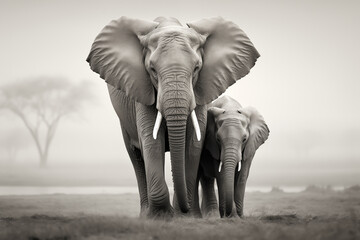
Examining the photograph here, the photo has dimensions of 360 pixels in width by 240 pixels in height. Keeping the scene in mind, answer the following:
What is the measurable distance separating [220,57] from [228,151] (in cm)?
186

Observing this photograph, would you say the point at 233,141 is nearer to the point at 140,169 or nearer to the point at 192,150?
the point at 192,150

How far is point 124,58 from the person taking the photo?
34.4 ft

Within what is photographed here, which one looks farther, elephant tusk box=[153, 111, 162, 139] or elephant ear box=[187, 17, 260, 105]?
elephant ear box=[187, 17, 260, 105]

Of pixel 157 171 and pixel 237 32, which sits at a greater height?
pixel 237 32

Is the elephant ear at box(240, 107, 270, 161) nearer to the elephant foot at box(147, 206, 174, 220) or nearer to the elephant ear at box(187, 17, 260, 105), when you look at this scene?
the elephant ear at box(187, 17, 260, 105)

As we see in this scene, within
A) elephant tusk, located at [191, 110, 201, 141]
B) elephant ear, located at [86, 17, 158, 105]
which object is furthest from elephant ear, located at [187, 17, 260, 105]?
elephant ear, located at [86, 17, 158, 105]

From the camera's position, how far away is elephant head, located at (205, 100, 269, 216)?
11.4 meters

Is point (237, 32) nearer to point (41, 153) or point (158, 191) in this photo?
point (158, 191)

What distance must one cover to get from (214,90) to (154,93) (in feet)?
3.41

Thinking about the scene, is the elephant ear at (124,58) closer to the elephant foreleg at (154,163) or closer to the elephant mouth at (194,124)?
the elephant foreleg at (154,163)

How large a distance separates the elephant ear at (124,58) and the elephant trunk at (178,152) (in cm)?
83

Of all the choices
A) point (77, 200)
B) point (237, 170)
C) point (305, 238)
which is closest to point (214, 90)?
point (237, 170)

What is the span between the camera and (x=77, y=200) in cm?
2094

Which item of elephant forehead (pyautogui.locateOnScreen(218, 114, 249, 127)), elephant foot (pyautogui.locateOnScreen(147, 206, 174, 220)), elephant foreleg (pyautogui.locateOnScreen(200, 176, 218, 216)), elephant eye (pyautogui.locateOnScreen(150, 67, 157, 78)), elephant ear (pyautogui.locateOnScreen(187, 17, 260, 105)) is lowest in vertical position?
elephant foot (pyautogui.locateOnScreen(147, 206, 174, 220))
